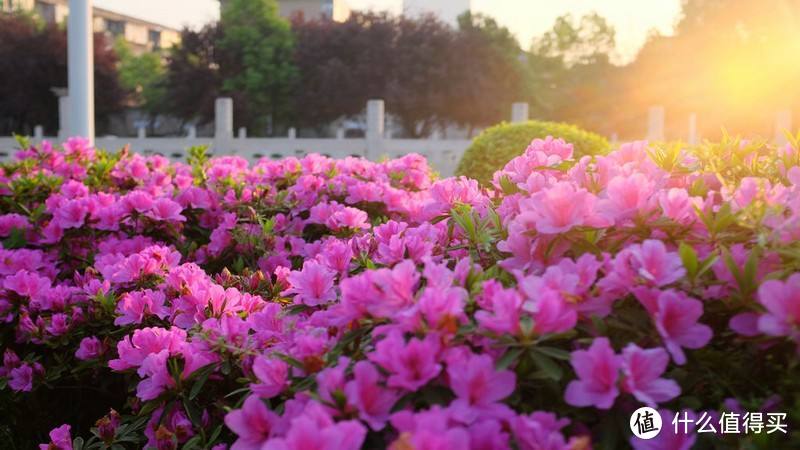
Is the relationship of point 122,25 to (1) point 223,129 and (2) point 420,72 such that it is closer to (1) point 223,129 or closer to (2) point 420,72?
(2) point 420,72

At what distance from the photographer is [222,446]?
1.35 meters

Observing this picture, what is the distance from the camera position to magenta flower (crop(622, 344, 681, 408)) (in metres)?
0.95

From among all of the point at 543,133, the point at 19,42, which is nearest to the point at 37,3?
the point at 19,42

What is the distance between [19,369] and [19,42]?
3042cm

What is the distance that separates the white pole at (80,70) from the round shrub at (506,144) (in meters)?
3.44

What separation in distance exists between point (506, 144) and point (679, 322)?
6.46m

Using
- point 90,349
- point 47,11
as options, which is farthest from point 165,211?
point 47,11

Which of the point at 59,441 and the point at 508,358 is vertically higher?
the point at 508,358

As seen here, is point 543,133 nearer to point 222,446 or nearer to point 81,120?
point 81,120

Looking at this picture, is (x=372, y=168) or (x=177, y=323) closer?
(x=177, y=323)

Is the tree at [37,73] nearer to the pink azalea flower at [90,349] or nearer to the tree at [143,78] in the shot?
the tree at [143,78]

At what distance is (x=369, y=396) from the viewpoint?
3.22ft

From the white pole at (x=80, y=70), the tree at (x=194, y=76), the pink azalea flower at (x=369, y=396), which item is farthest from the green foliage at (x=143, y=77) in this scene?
the pink azalea flower at (x=369, y=396)

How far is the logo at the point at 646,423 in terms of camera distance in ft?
3.18
